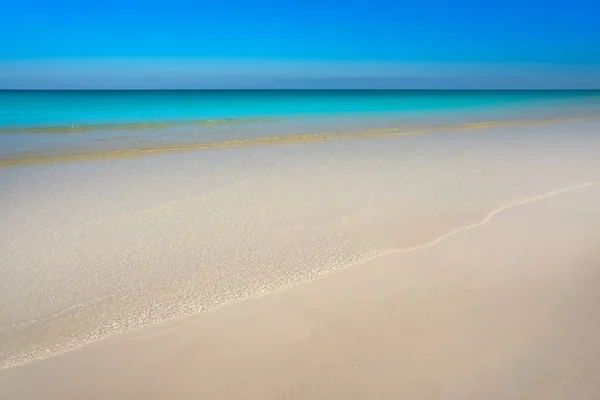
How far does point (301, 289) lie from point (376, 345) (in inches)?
29.4

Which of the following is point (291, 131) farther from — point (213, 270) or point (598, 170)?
point (213, 270)

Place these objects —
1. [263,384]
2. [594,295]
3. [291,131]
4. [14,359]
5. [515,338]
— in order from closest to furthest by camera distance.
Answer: [263,384] < [14,359] < [515,338] < [594,295] < [291,131]

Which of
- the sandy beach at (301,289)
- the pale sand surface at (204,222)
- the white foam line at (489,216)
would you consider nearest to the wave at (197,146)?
the pale sand surface at (204,222)

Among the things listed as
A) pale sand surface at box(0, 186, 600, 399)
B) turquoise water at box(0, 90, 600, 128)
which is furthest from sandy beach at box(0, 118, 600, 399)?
turquoise water at box(0, 90, 600, 128)

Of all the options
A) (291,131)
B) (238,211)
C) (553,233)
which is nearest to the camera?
(553,233)

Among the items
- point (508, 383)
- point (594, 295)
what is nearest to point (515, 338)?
point (508, 383)

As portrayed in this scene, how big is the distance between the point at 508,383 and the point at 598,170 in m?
5.98

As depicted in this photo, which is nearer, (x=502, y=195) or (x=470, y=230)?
(x=470, y=230)

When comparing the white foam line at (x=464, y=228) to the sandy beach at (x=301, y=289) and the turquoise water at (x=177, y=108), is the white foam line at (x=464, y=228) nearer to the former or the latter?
the sandy beach at (x=301, y=289)

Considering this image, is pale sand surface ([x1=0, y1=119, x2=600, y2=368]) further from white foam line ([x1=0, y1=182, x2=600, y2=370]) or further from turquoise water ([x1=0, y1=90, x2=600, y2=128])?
turquoise water ([x1=0, y1=90, x2=600, y2=128])

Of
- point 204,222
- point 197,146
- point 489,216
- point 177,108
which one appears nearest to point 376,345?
point 204,222

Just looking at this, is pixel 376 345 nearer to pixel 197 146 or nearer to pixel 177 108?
pixel 197 146

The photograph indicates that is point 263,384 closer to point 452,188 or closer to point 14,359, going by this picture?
point 14,359

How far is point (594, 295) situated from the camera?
10.2 ft
